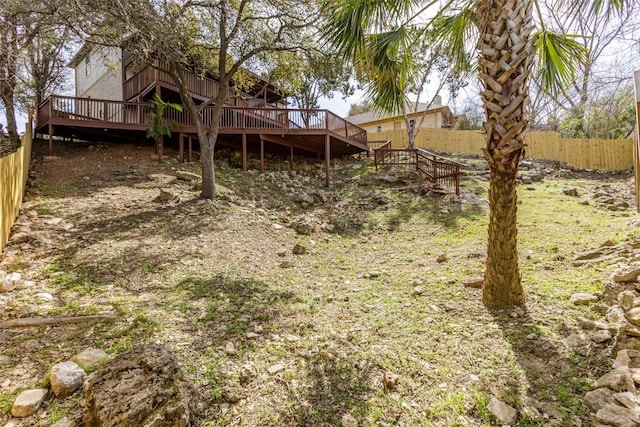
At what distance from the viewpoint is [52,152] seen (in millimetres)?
10203

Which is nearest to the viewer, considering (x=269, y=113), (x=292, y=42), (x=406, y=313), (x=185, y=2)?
(x=406, y=313)

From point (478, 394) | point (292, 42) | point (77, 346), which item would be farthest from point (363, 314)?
point (292, 42)

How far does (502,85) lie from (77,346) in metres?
4.31

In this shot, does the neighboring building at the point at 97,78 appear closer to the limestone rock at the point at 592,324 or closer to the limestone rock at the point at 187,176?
the limestone rock at the point at 187,176

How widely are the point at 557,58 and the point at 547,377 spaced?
3.94 metres

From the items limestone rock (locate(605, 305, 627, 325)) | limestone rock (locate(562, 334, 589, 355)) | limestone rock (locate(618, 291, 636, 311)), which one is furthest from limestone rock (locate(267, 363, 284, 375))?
limestone rock (locate(618, 291, 636, 311))

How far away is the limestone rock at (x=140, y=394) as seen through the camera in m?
1.79

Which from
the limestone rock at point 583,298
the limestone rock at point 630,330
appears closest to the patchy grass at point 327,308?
the limestone rock at point 583,298

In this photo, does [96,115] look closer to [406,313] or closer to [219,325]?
[219,325]

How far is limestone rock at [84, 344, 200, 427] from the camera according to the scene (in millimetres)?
1790

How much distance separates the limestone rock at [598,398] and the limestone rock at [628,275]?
→ 152 cm

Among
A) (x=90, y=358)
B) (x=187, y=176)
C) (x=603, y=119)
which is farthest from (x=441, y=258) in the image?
(x=603, y=119)

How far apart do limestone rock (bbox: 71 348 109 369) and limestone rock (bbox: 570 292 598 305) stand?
4.25m

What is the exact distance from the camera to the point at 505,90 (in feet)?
Answer: 9.53
